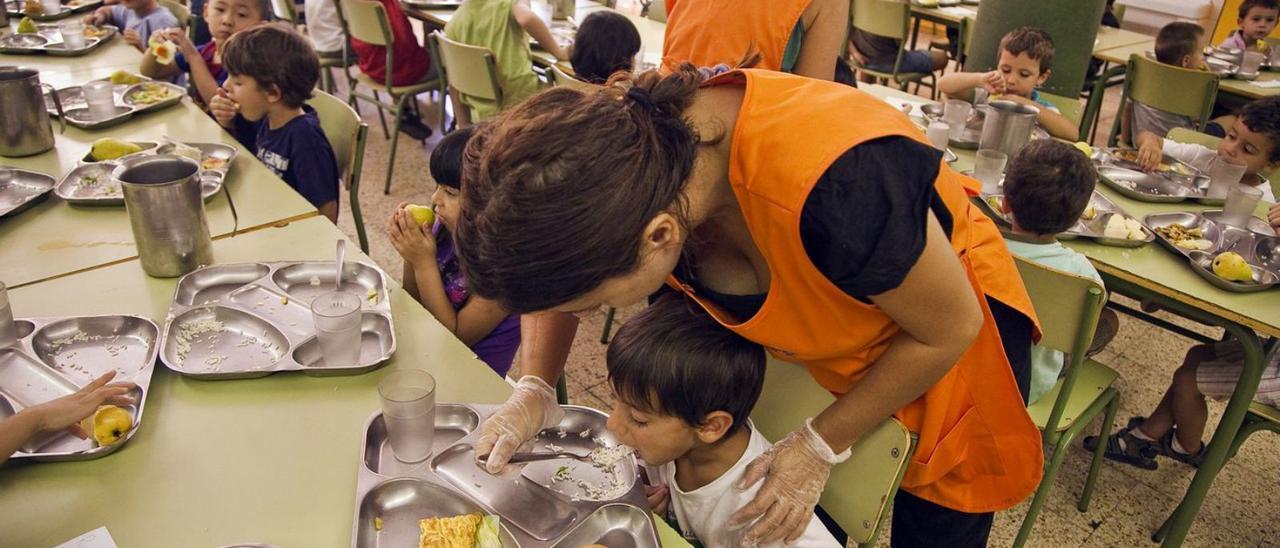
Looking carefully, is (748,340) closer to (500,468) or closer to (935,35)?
(500,468)

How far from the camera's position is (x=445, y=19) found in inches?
183

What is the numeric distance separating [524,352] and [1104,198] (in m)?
1.85

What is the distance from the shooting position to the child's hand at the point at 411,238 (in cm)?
178

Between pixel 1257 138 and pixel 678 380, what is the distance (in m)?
2.52

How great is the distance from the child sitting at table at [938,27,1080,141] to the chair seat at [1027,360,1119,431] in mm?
1074

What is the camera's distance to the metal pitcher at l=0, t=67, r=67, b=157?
7.20ft

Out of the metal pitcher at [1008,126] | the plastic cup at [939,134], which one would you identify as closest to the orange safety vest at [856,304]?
the plastic cup at [939,134]

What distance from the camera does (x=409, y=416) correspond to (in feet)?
4.03

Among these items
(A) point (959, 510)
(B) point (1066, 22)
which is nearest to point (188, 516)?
(A) point (959, 510)

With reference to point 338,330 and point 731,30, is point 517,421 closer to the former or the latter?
point 338,330

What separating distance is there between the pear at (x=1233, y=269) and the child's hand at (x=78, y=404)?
2.34m

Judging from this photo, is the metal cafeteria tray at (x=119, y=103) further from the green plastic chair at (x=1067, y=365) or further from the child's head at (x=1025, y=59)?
the child's head at (x=1025, y=59)

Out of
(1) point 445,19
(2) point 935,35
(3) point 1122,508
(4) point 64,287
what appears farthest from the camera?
(2) point 935,35

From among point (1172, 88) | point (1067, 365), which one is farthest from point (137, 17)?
point (1172, 88)
